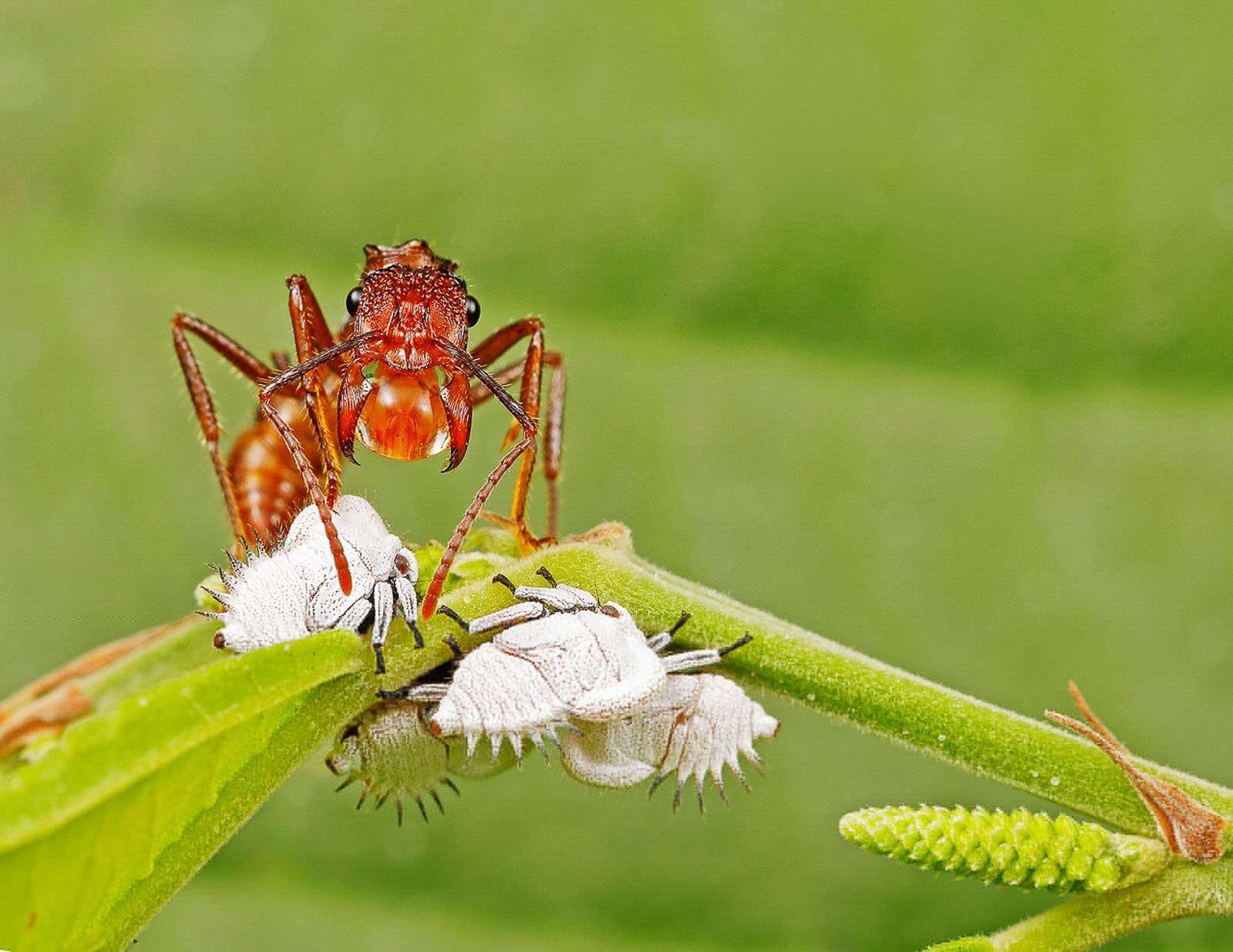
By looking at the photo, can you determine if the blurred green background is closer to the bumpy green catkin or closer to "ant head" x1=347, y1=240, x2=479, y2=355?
"ant head" x1=347, y1=240, x2=479, y2=355

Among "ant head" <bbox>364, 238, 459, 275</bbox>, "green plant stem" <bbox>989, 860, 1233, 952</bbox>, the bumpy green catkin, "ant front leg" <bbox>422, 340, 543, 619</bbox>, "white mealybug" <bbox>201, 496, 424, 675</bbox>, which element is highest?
"ant head" <bbox>364, 238, 459, 275</bbox>

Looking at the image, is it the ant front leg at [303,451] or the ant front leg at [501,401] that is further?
the ant front leg at [501,401]

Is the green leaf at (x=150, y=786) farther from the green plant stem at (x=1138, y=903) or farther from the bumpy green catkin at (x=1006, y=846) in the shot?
the green plant stem at (x=1138, y=903)

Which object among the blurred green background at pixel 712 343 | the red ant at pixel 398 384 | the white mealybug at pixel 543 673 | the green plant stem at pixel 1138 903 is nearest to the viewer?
the white mealybug at pixel 543 673

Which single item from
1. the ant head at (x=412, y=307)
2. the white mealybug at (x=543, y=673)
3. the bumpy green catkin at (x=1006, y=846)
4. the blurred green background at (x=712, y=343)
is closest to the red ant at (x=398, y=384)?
the ant head at (x=412, y=307)

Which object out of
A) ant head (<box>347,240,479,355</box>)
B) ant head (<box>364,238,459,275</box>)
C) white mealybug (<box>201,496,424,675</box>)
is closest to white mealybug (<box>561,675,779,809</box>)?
white mealybug (<box>201,496,424,675</box>)

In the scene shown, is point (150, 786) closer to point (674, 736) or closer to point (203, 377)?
point (674, 736)

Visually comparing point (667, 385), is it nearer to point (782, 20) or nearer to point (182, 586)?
point (782, 20)
